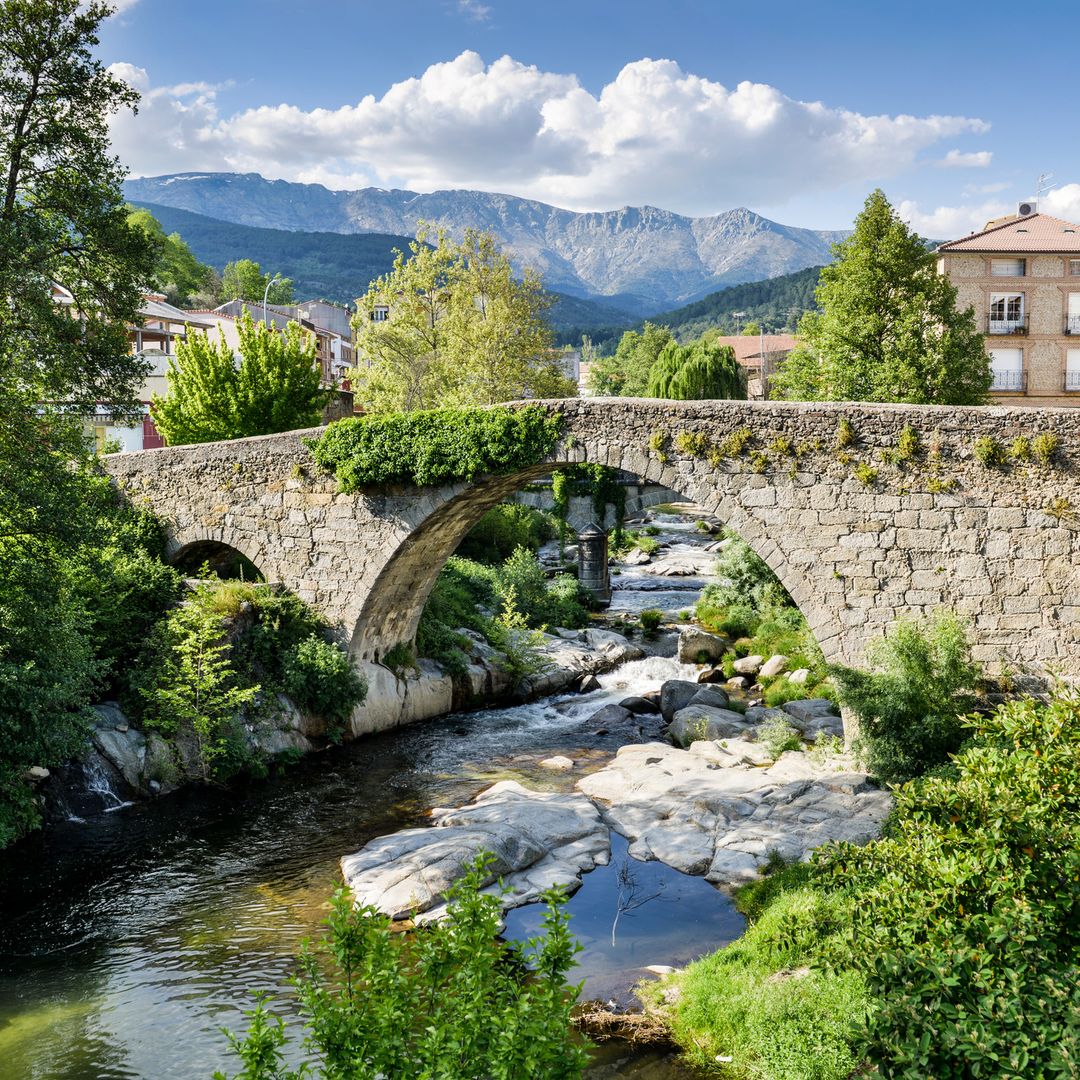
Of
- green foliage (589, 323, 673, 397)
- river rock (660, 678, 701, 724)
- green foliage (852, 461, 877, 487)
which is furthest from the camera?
green foliage (589, 323, 673, 397)

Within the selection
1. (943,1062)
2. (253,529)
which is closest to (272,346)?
(253,529)

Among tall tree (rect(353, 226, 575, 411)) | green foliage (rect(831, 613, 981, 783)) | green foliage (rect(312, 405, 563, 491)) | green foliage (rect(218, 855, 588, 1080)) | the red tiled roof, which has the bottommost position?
green foliage (rect(831, 613, 981, 783))

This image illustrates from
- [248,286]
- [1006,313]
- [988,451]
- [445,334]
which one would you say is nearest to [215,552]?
[445,334]

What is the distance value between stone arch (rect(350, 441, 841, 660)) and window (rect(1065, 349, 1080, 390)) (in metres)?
30.6

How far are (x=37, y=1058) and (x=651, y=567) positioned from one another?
1122 inches

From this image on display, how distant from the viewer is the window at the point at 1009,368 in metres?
39.9

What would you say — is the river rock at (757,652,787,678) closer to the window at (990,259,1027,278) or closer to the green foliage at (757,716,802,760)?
the green foliage at (757,716,802,760)

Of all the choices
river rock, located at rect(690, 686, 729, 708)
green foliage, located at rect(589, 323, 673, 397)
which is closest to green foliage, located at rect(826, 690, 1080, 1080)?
river rock, located at rect(690, 686, 729, 708)

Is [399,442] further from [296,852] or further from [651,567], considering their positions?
[651,567]

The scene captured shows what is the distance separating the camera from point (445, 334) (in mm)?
33312

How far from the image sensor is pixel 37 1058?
26.4 feet

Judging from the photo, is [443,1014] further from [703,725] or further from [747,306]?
[747,306]

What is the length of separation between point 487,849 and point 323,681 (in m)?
7.80

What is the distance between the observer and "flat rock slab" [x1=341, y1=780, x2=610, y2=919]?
418 inches
